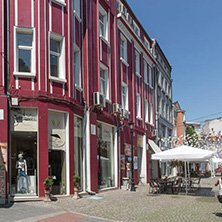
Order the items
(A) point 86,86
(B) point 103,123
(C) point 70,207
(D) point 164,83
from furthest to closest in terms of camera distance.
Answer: (D) point 164,83, (B) point 103,123, (A) point 86,86, (C) point 70,207

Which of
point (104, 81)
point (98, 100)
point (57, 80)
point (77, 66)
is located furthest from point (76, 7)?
point (104, 81)

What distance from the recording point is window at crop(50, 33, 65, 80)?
14.1 meters

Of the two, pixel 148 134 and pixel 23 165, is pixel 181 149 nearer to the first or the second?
pixel 23 165

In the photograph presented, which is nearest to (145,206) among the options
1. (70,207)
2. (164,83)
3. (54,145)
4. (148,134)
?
(70,207)

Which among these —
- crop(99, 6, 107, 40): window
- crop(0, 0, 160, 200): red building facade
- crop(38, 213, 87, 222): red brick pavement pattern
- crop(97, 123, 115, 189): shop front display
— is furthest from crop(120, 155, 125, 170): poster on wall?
crop(38, 213, 87, 222): red brick pavement pattern

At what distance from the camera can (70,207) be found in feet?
37.9

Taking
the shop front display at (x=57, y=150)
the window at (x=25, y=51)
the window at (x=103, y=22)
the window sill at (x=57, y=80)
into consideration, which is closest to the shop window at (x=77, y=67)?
the window sill at (x=57, y=80)

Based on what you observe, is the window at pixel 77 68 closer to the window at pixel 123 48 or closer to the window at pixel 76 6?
the window at pixel 76 6

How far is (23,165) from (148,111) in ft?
59.6

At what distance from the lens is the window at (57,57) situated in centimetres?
1405

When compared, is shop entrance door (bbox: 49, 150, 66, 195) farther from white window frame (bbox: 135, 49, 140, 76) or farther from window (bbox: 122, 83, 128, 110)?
white window frame (bbox: 135, 49, 140, 76)

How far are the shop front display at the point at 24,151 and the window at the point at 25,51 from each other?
169cm

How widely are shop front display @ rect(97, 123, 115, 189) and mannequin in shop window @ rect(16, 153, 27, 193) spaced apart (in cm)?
543

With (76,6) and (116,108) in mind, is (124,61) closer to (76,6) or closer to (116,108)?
(116,108)
